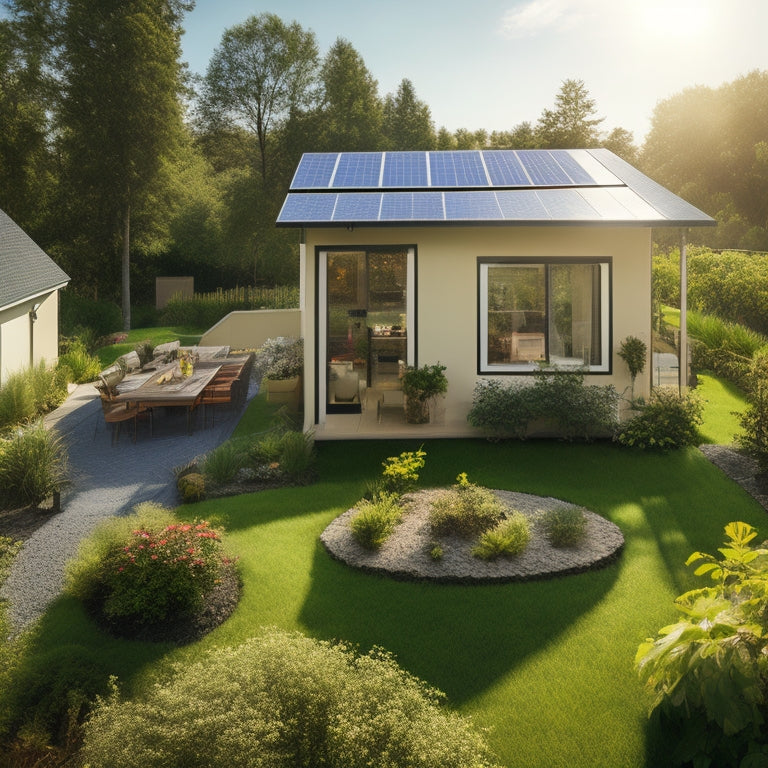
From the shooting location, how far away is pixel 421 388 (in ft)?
39.3

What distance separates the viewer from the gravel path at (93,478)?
7707mm

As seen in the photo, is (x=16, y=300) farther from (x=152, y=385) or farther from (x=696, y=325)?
(x=696, y=325)

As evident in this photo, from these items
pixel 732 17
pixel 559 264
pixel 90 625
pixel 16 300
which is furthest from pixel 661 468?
pixel 732 17

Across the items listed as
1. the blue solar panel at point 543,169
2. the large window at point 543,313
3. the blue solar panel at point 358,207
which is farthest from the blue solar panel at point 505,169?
the blue solar panel at point 358,207

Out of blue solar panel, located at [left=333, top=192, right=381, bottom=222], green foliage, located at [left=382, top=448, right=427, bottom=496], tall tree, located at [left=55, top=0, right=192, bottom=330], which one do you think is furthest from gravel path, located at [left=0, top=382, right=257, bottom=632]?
tall tree, located at [left=55, top=0, right=192, bottom=330]

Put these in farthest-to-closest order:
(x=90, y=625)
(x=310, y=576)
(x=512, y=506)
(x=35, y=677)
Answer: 1. (x=512, y=506)
2. (x=310, y=576)
3. (x=90, y=625)
4. (x=35, y=677)

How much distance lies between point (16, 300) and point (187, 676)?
13.8m

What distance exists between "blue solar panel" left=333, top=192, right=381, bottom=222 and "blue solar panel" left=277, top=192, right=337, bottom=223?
5.2 inches

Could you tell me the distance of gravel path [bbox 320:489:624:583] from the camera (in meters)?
7.38

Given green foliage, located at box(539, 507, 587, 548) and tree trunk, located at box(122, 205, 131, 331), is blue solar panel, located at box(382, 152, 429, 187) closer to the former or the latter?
green foliage, located at box(539, 507, 587, 548)

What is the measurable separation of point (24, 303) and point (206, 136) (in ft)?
110

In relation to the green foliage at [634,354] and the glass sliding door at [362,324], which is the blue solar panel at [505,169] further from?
the green foliage at [634,354]

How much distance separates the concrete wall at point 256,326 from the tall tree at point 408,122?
71.3 ft

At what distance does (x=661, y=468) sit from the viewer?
10617mm
